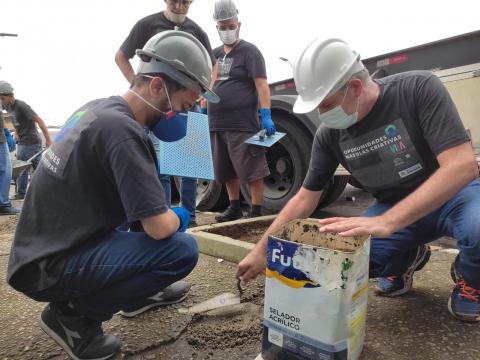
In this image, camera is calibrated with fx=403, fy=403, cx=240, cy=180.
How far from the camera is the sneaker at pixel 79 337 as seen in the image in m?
1.57

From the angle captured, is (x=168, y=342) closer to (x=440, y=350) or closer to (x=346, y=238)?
(x=346, y=238)

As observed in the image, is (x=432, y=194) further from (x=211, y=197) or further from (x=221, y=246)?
(x=211, y=197)

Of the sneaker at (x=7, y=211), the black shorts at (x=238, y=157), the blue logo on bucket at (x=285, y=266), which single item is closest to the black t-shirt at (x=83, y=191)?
the blue logo on bucket at (x=285, y=266)

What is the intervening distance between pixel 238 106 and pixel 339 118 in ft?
6.28

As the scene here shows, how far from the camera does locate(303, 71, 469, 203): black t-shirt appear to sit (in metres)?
1.67

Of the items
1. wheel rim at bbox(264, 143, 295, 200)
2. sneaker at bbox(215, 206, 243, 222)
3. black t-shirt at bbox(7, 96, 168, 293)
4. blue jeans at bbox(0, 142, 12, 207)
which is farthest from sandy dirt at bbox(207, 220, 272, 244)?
blue jeans at bbox(0, 142, 12, 207)

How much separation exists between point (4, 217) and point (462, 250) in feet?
16.1

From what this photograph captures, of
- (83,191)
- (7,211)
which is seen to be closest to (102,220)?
(83,191)

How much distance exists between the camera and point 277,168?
13.2ft

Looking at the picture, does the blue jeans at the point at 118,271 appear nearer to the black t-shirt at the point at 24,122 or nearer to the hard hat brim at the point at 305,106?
the hard hat brim at the point at 305,106

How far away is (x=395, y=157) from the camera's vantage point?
5.85ft

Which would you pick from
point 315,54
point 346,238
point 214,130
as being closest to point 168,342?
point 346,238

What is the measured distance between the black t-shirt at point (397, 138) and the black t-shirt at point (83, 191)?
86cm

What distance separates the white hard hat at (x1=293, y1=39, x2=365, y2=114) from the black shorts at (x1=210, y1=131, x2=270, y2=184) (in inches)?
70.1
